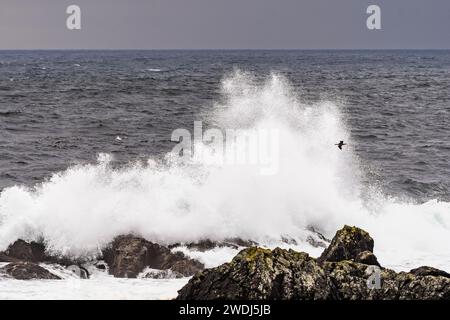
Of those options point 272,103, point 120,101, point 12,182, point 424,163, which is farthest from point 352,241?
point 120,101

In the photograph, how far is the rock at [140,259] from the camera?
61.5 feet

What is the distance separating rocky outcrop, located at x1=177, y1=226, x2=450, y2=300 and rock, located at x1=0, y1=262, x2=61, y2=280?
5.17 metres

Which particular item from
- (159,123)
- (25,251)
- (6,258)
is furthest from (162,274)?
(159,123)

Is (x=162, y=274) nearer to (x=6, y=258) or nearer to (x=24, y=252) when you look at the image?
(x=24, y=252)

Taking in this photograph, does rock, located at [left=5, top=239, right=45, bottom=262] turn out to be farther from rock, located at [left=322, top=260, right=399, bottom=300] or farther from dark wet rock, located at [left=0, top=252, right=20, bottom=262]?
rock, located at [left=322, top=260, right=399, bottom=300]

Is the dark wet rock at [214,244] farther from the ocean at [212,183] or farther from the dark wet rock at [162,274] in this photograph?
the dark wet rock at [162,274]

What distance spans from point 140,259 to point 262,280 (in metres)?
6.15

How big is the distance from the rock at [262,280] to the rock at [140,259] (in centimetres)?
412

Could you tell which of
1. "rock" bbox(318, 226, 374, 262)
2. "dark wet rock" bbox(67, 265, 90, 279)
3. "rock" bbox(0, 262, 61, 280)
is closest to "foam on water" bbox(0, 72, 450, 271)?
"dark wet rock" bbox(67, 265, 90, 279)

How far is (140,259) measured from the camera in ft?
62.7

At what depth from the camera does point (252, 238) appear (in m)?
22.3

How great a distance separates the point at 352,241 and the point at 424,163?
19805 millimetres

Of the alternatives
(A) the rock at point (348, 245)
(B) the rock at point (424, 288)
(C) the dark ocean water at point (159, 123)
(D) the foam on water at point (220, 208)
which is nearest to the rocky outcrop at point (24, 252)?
(D) the foam on water at point (220, 208)
